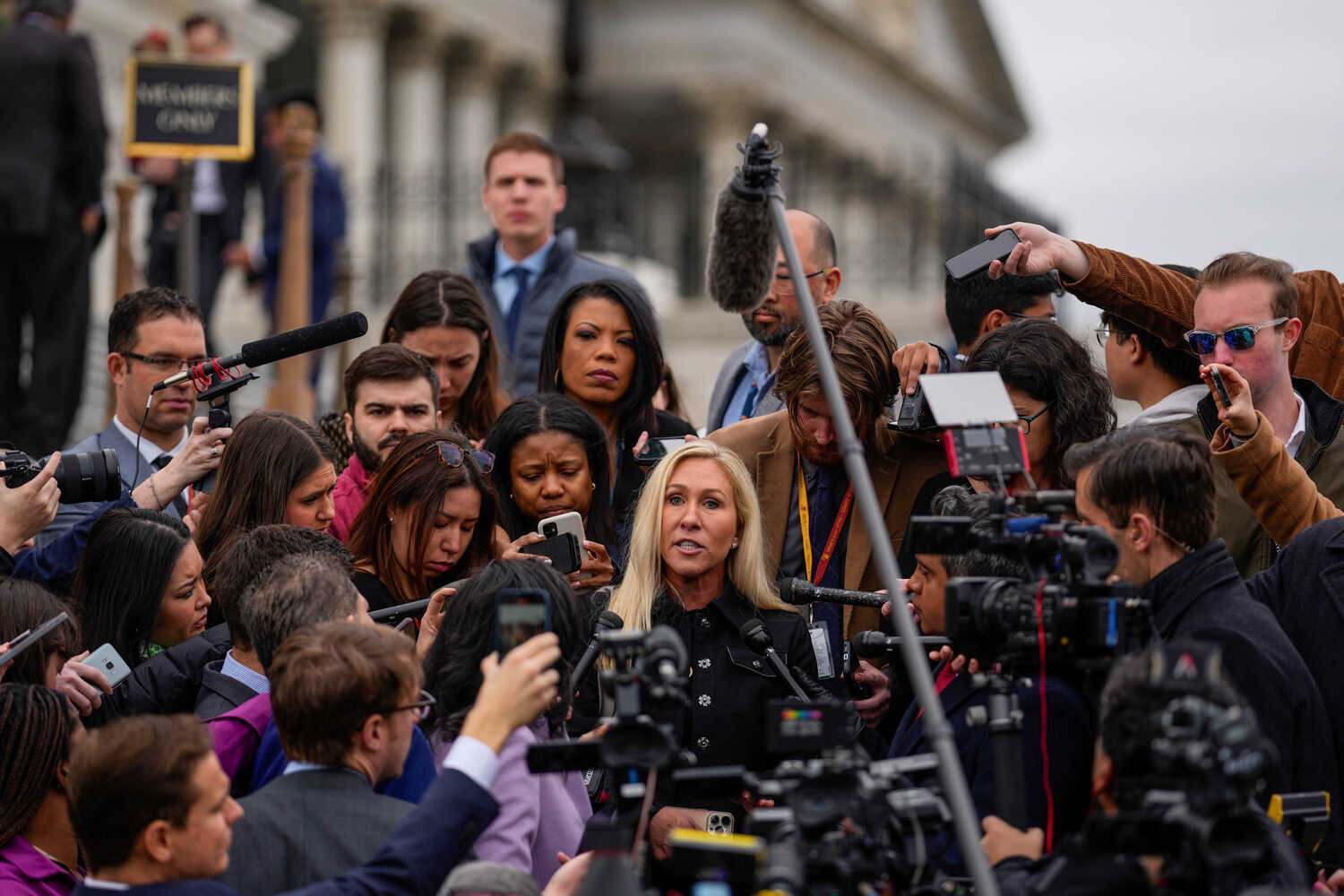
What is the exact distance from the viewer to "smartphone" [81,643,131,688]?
536 centimetres

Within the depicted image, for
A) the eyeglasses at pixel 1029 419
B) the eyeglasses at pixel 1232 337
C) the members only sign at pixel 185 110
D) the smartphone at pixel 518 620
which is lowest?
the smartphone at pixel 518 620

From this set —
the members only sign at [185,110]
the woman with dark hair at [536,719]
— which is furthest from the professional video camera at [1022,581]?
the members only sign at [185,110]

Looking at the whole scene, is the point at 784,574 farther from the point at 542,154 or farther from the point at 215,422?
the point at 542,154

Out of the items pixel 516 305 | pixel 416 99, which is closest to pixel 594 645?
pixel 516 305

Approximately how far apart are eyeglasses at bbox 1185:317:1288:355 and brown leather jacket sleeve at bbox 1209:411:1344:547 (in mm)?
423

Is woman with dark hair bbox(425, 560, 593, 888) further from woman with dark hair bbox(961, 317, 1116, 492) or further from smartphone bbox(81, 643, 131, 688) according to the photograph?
woman with dark hair bbox(961, 317, 1116, 492)

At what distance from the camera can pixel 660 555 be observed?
230 inches

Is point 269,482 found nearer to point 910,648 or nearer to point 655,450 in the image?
point 655,450

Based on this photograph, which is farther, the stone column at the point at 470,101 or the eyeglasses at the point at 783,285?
the stone column at the point at 470,101

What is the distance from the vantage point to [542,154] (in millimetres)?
9242

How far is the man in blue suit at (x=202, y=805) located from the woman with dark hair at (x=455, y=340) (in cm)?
354

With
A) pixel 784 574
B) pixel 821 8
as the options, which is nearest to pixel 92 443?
pixel 784 574

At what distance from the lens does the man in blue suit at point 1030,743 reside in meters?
4.58

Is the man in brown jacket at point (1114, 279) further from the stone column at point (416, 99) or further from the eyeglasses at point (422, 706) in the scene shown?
the stone column at point (416, 99)
